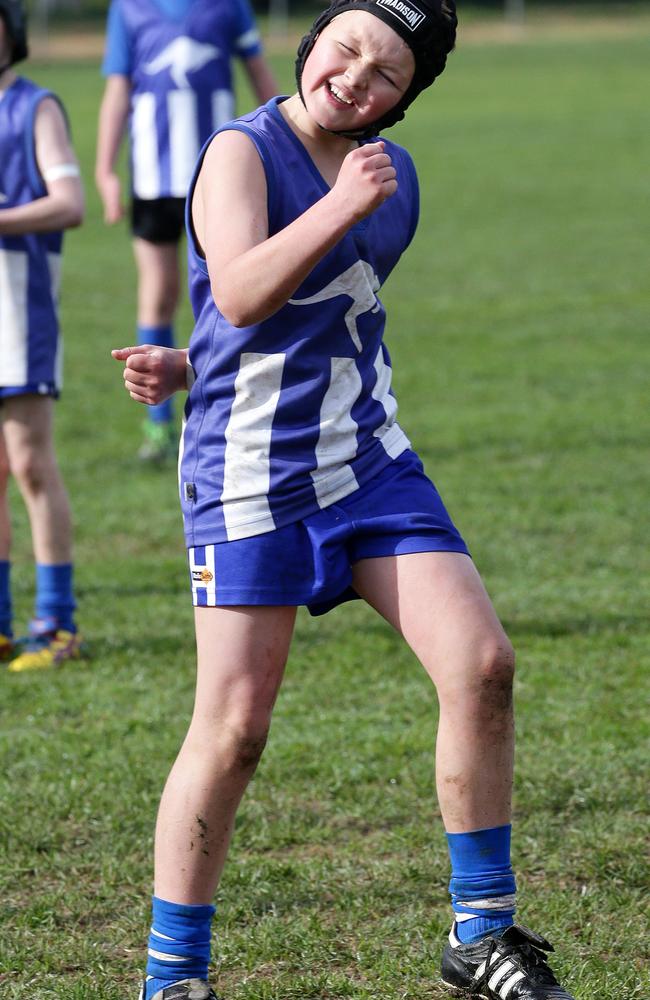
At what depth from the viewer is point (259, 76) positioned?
289 inches

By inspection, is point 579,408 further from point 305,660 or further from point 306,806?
point 306,806

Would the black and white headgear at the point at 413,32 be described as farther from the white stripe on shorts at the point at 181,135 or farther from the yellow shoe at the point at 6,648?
the white stripe on shorts at the point at 181,135

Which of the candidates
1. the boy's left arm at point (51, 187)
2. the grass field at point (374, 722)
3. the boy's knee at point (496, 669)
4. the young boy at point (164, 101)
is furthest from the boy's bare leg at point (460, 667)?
the young boy at point (164, 101)

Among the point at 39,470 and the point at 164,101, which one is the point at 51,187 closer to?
the point at 39,470

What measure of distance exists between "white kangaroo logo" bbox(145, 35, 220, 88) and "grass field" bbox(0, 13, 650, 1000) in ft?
6.07

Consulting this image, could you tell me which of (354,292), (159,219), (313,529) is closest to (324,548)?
(313,529)

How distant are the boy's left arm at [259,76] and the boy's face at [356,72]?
457 cm

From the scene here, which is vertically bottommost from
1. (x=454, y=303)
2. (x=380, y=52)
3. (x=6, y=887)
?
(x=6, y=887)

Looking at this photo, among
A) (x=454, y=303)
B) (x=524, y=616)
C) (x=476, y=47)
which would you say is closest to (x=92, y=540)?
(x=524, y=616)

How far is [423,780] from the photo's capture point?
4.02m

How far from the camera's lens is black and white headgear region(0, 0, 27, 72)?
15.1 ft

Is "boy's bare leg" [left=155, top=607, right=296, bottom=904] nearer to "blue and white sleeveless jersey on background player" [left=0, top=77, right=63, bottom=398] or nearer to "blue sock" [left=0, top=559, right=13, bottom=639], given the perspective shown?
"blue and white sleeveless jersey on background player" [left=0, top=77, right=63, bottom=398]

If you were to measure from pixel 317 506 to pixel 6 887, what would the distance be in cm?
127

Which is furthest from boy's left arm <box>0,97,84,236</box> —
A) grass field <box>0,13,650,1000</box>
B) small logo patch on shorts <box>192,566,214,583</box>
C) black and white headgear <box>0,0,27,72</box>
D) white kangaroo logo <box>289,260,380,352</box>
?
small logo patch on shorts <box>192,566,214,583</box>
